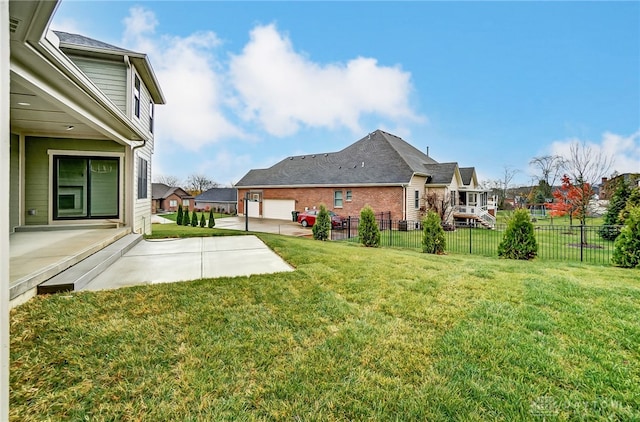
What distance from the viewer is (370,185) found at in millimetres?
19547

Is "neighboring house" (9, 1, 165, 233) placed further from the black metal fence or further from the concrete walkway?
the black metal fence

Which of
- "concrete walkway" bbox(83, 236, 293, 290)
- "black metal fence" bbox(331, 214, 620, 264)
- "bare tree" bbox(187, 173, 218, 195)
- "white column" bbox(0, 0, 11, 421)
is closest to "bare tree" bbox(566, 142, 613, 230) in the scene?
"black metal fence" bbox(331, 214, 620, 264)

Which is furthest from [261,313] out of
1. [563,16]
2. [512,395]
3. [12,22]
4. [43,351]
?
[563,16]

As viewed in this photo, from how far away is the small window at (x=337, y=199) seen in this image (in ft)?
69.8

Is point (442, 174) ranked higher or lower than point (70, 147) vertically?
higher

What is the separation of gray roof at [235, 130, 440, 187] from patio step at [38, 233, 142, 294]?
1573 centimetres

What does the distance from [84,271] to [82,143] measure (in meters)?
5.28

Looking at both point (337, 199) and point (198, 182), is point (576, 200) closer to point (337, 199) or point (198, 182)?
point (337, 199)

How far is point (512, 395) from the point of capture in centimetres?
202

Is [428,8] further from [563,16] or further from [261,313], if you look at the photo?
[261,313]

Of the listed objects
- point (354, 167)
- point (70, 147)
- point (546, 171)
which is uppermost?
point (546, 171)

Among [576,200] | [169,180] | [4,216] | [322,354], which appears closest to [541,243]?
[576,200]

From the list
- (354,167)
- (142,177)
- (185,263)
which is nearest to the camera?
(185,263)

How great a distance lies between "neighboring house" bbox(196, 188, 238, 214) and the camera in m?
41.2
